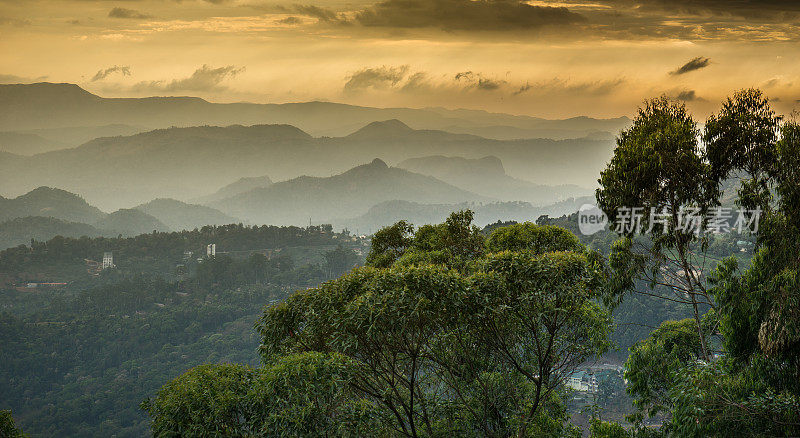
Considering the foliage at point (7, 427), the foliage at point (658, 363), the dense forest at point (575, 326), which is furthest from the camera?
the foliage at point (658, 363)

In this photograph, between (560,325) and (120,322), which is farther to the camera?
(120,322)

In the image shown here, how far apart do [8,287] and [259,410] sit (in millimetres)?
91650

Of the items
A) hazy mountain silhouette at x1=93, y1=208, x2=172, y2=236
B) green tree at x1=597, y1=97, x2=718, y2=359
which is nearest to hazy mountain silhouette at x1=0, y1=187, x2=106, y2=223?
hazy mountain silhouette at x1=93, y1=208, x2=172, y2=236

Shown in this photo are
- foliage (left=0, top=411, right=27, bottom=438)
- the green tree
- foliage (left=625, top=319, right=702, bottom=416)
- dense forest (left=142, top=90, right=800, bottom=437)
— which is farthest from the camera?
foliage (left=625, top=319, right=702, bottom=416)

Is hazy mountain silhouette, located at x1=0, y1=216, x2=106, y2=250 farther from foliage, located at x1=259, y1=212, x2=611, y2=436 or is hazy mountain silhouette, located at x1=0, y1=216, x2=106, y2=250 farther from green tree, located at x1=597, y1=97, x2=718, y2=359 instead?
green tree, located at x1=597, y1=97, x2=718, y2=359

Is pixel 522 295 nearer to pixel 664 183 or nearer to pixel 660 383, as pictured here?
pixel 664 183

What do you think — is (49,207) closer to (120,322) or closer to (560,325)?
(120,322)

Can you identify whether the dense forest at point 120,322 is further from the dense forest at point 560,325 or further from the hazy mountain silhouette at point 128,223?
the hazy mountain silhouette at point 128,223

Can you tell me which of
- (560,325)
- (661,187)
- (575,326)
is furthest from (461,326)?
(661,187)

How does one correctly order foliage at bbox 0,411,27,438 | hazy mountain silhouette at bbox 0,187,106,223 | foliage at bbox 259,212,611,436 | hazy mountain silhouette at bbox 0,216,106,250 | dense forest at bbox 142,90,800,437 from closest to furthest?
dense forest at bbox 142,90,800,437 → foliage at bbox 259,212,611,436 → foliage at bbox 0,411,27,438 → hazy mountain silhouette at bbox 0,216,106,250 → hazy mountain silhouette at bbox 0,187,106,223

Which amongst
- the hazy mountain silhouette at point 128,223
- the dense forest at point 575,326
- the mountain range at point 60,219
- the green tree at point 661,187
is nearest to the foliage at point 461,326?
the dense forest at point 575,326

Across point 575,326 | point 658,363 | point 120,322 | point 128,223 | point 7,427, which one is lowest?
point 120,322

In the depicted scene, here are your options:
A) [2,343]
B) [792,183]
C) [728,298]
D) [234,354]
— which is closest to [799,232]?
[792,183]

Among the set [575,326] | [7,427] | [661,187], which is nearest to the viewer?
[661,187]
